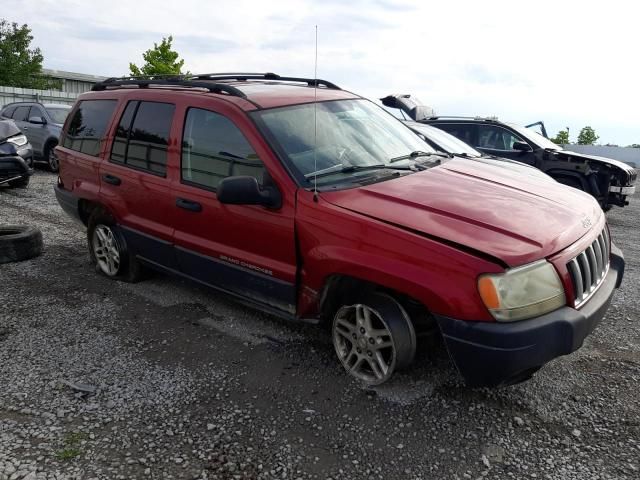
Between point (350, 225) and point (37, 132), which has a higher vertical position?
point (350, 225)

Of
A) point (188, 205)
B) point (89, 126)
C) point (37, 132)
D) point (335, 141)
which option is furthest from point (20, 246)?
point (37, 132)

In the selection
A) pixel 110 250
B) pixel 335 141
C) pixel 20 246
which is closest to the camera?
pixel 335 141

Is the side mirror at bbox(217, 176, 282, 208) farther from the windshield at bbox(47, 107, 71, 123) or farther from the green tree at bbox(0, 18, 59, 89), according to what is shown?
the green tree at bbox(0, 18, 59, 89)

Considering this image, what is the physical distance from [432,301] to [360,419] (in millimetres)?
795

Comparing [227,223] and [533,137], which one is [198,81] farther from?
[533,137]

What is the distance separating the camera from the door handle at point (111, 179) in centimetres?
470

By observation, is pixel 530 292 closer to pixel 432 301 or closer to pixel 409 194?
pixel 432 301

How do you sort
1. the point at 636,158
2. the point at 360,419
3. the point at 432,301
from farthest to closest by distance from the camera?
1. the point at 636,158
2. the point at 360,419
3. the point at 432,301

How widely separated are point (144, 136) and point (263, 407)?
2.54m

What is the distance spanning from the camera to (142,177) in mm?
4426

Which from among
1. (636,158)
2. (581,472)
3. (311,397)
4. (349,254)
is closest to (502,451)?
(581,472)

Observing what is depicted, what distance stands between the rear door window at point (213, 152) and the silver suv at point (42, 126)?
960 centimetres

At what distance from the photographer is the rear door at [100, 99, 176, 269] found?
4.27 metres

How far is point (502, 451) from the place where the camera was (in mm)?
2773
